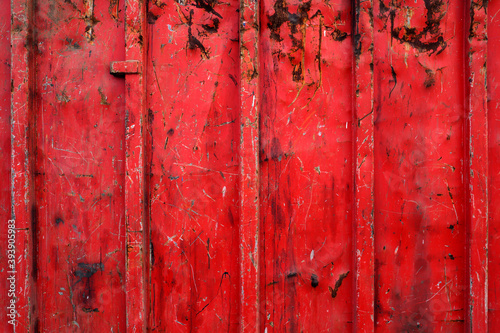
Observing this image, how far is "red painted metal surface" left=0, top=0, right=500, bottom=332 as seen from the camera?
56.7 inches

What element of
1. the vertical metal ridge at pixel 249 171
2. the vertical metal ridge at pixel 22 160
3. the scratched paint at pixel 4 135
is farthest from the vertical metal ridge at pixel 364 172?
the scratched paint at pixel 4 135

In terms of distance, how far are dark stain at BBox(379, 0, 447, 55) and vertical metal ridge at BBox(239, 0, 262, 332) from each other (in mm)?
756

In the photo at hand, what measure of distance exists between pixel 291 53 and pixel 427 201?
1.13 metres

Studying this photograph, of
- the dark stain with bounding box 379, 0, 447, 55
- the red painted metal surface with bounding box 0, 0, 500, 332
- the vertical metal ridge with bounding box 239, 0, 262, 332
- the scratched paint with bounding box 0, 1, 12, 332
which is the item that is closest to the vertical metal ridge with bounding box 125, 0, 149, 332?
the red painted metal surface with bounding box 0, 0, 500, 332

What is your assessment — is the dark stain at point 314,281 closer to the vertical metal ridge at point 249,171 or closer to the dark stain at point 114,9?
the vertical metal ridge at point 249,171

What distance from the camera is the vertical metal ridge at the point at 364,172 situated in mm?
1387

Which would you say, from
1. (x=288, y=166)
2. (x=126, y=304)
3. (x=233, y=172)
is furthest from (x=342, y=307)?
(x=126, y=304)

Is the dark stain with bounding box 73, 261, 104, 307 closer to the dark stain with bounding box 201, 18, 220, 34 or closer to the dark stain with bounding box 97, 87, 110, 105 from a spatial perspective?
the dark stain with bounding box 97, 87, 110, 105

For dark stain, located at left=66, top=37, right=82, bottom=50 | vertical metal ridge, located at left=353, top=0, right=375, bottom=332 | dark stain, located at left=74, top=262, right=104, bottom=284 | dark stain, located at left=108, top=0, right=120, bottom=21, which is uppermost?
dark stain, located at left=108, top=0, right=120, bottom=21

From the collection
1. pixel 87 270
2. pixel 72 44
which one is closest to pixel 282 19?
pixel 72 44

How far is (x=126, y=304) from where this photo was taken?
1.39 meters

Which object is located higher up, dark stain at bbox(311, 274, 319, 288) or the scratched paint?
the scratched paint

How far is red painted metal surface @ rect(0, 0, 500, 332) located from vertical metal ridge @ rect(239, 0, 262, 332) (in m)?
0.05

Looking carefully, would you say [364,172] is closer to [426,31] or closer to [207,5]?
[426,31]
